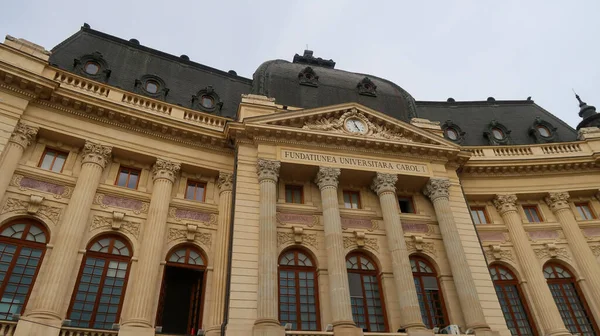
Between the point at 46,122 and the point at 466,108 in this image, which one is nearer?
the point at 46,122

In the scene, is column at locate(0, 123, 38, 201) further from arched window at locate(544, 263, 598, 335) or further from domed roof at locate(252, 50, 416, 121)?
arched window at locate(544, 263, 598, 335)

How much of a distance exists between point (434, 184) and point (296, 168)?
7.41m

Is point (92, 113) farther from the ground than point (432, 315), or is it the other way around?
point (92, 113)

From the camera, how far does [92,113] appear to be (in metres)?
18.9

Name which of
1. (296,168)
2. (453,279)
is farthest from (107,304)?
(453,279)

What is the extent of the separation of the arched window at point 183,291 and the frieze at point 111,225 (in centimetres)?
177

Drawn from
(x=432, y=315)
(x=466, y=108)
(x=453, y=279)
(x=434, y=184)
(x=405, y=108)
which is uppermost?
(x=466, y=108)

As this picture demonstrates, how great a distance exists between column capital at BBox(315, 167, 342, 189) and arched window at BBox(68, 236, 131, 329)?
9125 mm

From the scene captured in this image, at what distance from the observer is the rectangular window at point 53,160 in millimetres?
17703

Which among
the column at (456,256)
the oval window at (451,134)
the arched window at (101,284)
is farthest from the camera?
the oval window at (451,134)

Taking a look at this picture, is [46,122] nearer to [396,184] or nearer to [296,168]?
[296,168]

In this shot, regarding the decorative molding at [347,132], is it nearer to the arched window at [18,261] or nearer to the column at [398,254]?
the column at [398,254]

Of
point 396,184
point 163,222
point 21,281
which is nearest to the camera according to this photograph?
point 21,281

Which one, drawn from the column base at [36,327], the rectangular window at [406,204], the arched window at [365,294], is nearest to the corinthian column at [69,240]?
the column base at [36,327]
